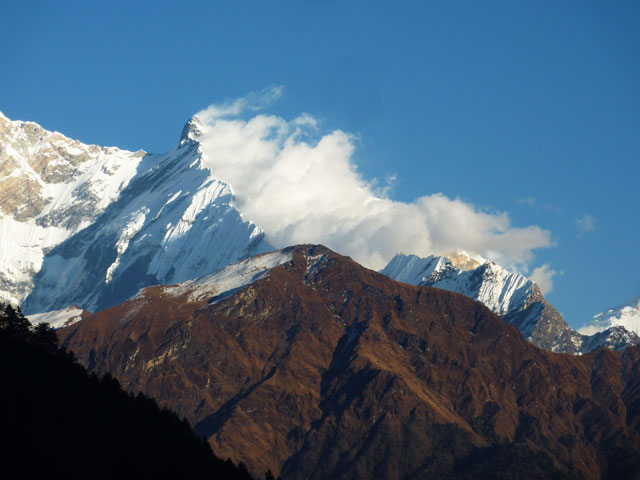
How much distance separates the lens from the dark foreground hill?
448 feet

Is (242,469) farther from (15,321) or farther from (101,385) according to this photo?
(15,321)

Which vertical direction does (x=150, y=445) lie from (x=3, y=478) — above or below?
above

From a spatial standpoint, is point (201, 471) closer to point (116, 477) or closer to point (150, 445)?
point (150, 445)

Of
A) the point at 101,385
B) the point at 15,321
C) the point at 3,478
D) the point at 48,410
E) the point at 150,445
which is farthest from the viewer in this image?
the point at 15,321

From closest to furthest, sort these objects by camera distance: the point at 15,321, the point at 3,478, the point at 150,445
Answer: the point at 3,478 → the point at 150,445 → the point at 15,321

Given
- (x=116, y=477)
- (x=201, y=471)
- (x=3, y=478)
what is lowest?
(x=3, y=478)

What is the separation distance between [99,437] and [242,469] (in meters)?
42.8

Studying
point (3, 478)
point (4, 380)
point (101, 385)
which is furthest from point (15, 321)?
point (3, 478)

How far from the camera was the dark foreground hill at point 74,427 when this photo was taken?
448 ft

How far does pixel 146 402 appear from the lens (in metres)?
195

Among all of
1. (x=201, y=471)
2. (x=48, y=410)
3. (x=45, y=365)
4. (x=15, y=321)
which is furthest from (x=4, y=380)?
(x=15, y=321)

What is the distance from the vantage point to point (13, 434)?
449 ft

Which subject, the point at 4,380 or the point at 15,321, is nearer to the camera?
the point at 4,380

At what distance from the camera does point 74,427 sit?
152625 millimetres
